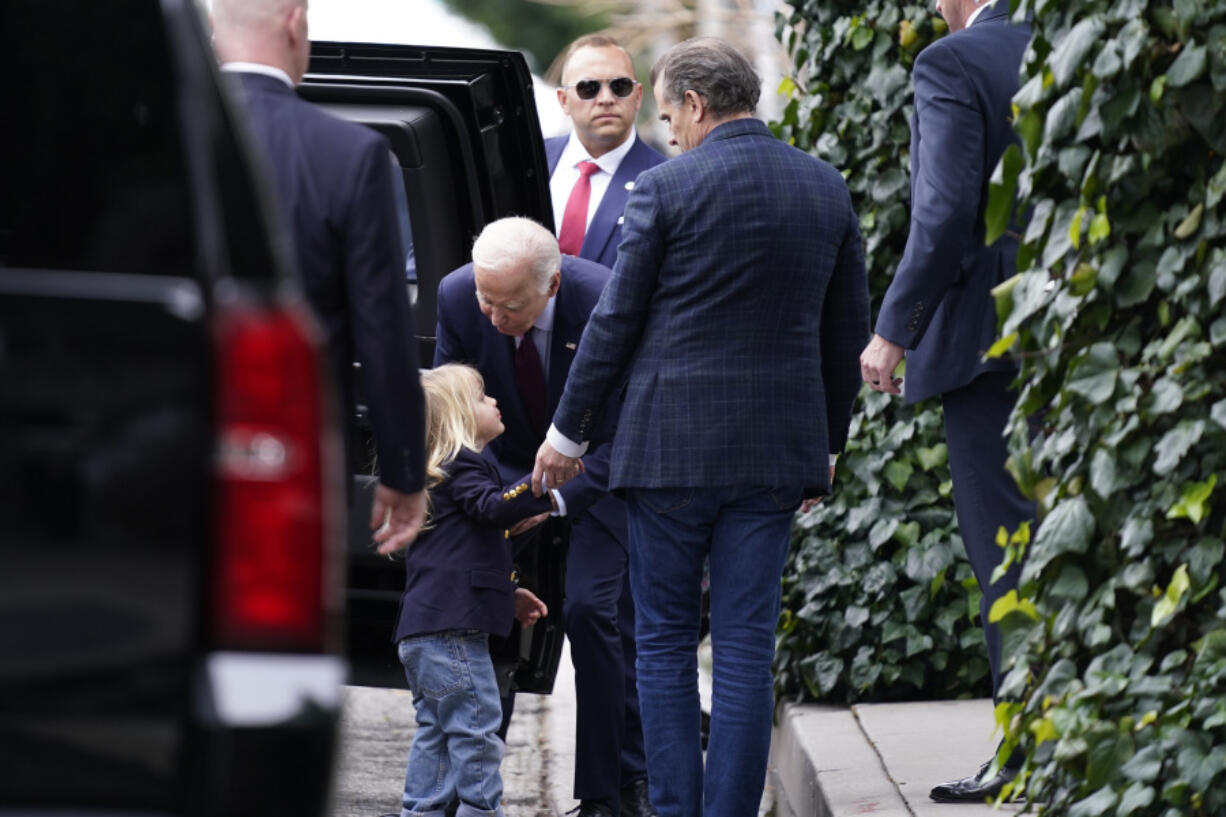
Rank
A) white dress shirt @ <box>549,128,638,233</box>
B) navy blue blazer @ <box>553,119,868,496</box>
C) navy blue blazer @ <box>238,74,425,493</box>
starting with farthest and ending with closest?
white dress shirt @ <box>549,128,638,233</box> < navy blue blazer @ <box>553,119,868,496</box> < navy blue blazer @ <box>238,74,425,493</box>

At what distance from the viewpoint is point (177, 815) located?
6.89 feet

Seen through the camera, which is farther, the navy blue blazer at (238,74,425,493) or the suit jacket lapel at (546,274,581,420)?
the suit jacket lapel at (546,274,581,420)

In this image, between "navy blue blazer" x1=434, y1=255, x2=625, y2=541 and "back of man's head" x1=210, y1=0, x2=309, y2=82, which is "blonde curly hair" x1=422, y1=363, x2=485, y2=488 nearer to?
"navy blue blazer" x1=434, y1=255, x2=625, y2=541

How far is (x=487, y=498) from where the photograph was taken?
5.11 metres

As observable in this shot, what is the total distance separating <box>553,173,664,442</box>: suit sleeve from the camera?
184 inches

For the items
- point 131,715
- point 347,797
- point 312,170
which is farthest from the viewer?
point 347,797

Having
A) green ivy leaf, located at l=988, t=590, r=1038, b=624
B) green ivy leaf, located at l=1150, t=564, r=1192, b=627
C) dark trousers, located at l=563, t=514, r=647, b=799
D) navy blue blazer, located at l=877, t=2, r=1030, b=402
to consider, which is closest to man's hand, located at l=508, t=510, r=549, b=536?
dark trousers, located at l=563, t=514, r=647, b=799

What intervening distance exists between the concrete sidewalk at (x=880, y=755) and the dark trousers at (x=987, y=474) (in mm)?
378

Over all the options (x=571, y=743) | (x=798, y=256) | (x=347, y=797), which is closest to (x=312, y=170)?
(x=798, y=256)

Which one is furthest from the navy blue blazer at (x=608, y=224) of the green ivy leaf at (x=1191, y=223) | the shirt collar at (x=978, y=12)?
the green ivy leaf at (x=1191, y=223)

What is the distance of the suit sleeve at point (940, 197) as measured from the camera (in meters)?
4.82

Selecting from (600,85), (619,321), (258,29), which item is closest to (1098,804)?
(619,321)

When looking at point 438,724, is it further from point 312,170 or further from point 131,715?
point 131,715

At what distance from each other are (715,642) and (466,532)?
706 mm
